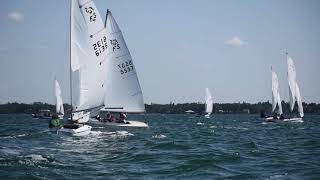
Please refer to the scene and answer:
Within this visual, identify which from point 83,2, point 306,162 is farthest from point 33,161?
point 83,2

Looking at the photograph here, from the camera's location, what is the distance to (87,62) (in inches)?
1608

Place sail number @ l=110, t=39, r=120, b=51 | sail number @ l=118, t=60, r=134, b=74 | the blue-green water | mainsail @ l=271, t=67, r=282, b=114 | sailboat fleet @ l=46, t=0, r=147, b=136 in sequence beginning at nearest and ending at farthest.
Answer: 1. the blue-green water
2. sailboat fleet @ l=46, t=0, r=147, b=136
3. sail number @ l=110, t=39, r=120, b=51
4. sail number @ l=118, t=60, r=134, b=74
5. mainsail @ l=271, t=67, r=282, b=114

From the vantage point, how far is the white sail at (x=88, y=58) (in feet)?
128

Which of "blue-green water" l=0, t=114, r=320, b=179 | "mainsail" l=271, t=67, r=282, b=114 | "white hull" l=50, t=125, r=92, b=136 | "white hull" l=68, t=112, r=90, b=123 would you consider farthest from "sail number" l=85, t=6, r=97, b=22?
"mainsail" l=271, t=67, r=282, b=114

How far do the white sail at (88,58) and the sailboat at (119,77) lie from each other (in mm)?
1480

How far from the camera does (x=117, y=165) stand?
20719 millimetres

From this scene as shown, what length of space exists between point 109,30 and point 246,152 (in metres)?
22.0

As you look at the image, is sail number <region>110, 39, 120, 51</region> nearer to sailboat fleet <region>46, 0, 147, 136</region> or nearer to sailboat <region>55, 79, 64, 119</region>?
sailboat fleet <region>46, 0, 147, 136</region>

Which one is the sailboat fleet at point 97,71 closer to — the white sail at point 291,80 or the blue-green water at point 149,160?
the blue-green water at point 149,160


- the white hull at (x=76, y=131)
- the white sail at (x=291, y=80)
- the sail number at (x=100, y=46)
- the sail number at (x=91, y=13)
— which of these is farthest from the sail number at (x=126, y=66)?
the white sail at (x=291, y=80)

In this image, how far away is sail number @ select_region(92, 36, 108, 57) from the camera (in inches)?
1645

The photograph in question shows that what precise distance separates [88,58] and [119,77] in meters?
4.49

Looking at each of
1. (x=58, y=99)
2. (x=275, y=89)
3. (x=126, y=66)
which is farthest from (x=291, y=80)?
(x=58, y=99)

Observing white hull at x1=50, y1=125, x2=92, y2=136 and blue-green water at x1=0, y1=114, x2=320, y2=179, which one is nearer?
blue-green water at x1=0, y1=114, x2=320, y2=179
